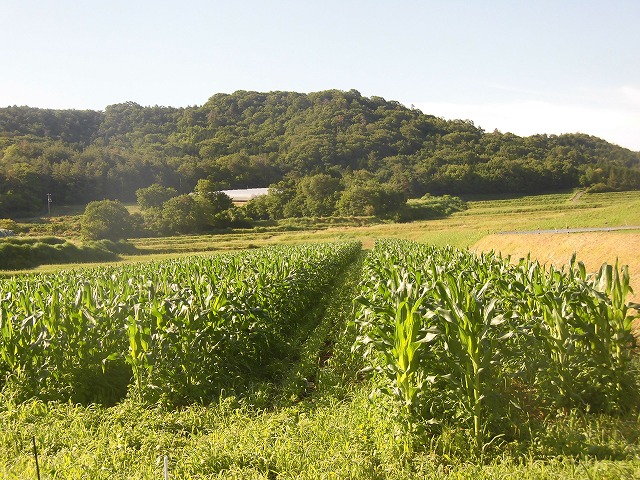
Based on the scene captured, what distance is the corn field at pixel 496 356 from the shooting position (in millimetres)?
5027

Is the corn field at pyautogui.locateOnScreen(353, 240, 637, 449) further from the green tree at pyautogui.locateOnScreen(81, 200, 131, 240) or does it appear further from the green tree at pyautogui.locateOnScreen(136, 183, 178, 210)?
the green tree at pyautogui.locateOnScreen(136, 183, 178, 210)

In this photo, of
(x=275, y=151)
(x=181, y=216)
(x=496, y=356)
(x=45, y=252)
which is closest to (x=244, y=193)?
(x=275, y=151)

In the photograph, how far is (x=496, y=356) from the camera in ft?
16.5

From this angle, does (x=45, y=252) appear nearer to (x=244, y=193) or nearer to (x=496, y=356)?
(x=496, y=356)

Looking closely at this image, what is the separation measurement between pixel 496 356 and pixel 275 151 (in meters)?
115

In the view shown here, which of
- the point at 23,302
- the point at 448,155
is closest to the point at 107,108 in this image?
the point at 448,155

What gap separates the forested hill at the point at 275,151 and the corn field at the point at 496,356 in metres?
73.9

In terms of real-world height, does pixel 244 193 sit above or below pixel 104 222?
above

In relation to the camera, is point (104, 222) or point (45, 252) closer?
point (45, 252)

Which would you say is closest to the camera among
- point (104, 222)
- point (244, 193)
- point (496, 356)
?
point (496, 356)

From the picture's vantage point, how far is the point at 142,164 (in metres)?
89.6

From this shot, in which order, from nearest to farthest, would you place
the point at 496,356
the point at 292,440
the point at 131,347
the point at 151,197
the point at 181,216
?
1. the point at 496,356
2. the point at 292,440
3. the point at 131,347
4. the point at 181,216
5. the point at 151,197

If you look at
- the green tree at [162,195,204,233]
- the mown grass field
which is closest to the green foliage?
the green tree at [162,195,204,233]

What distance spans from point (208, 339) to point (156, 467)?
2799mm
